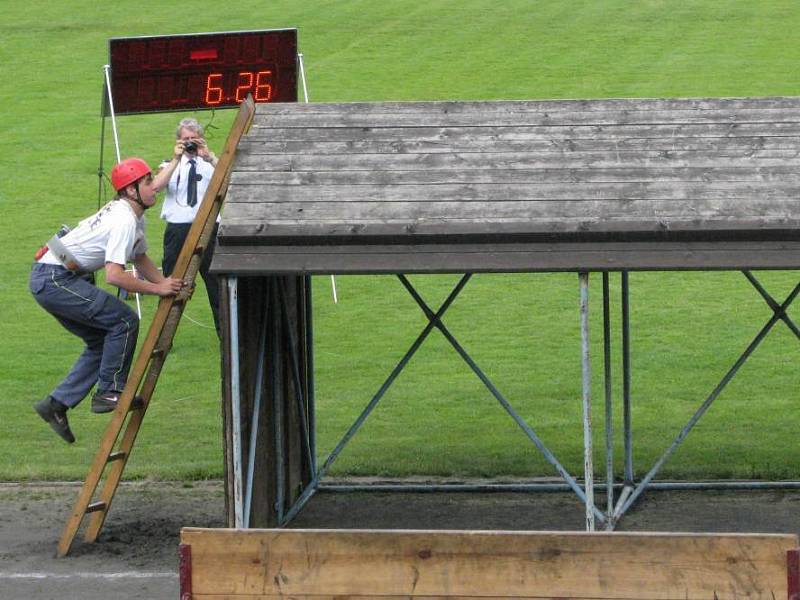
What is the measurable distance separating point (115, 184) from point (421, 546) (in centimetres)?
426

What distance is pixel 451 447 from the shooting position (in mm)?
11898

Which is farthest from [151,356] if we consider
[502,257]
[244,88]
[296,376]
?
[244,88]

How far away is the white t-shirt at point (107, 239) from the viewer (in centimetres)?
932

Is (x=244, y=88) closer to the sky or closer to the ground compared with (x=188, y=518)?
closer to the sky

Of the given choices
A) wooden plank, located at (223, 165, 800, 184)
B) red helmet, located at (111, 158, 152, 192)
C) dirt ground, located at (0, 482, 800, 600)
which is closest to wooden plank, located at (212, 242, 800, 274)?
wooden plank, located at (223, 165, 800, 184)

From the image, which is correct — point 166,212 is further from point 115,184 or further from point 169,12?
point 169,12

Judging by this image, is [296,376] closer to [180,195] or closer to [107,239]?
[107,239]

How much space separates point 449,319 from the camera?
17016mm

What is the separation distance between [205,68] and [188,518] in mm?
7272

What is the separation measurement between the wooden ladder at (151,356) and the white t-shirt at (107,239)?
0.35m

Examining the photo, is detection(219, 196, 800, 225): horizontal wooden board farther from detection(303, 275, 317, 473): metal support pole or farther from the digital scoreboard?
the digital scoreboard

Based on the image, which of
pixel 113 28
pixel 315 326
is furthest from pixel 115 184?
pixel 113 28

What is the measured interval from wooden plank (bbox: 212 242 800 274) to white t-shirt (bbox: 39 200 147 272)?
4.34ft

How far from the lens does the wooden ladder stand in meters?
9.15
